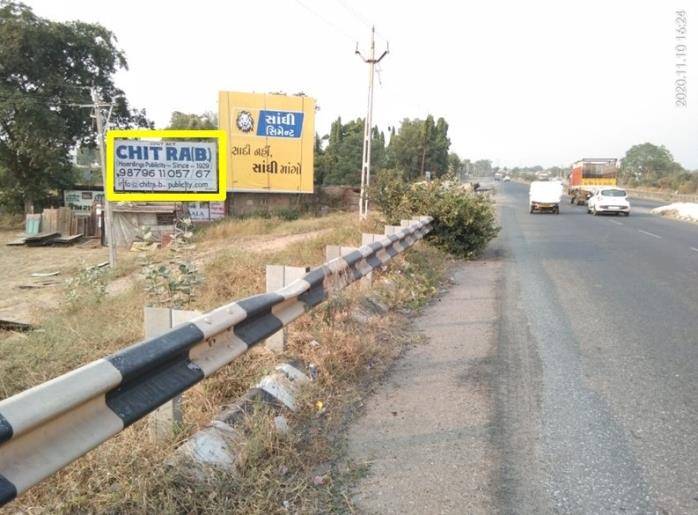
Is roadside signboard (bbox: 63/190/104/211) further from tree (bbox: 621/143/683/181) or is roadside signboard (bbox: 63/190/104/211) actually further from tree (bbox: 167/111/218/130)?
tree (bbox: 621/143/683/181)

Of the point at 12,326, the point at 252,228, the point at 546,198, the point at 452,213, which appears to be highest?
the point at 546,198

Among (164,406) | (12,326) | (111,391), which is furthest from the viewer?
(12,326)

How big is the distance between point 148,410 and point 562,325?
4962 millimetres

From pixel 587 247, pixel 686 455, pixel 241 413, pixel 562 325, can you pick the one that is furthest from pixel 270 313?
pixel 587 247

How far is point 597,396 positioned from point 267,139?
29605 millimetres

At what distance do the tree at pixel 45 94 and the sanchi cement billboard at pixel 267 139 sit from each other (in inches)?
407

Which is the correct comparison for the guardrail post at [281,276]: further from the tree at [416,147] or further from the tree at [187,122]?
the tree at [416,147]

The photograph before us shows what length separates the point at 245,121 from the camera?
31484mm

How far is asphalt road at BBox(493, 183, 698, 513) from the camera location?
281 cm

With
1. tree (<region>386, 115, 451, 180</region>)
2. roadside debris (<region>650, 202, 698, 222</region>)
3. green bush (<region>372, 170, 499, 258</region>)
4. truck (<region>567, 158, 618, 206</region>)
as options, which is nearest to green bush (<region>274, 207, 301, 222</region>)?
green bush (<region>372, 170, 499, 258</region>)

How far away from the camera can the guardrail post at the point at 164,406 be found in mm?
2852

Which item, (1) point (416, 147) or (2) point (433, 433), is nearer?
(2) point (433, 433)

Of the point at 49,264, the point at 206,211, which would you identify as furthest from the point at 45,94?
the point at 49,264

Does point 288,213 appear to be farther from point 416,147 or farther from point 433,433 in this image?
point 416,147
